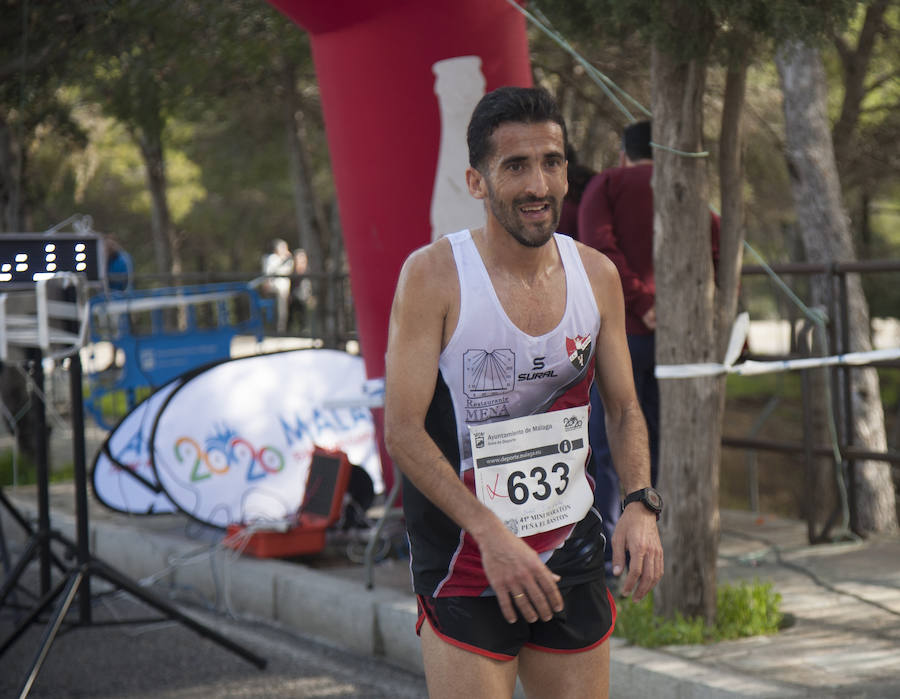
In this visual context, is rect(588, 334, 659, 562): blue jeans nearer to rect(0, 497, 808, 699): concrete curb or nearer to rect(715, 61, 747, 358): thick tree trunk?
rect(715, 61, 747, 358): thick tree trunk

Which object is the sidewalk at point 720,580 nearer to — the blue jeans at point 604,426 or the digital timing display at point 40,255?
the blue jeans at point 604,426

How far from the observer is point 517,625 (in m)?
2.65

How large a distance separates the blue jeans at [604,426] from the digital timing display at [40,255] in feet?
8.33

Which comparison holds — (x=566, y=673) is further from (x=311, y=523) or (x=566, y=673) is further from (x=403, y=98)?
(x=403, y=98)

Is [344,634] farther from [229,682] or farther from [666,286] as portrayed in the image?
[666,286]

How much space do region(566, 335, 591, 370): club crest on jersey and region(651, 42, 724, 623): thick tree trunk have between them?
2.17 meters

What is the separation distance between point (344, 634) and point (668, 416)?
1908 millimetres

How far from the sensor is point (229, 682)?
516cm

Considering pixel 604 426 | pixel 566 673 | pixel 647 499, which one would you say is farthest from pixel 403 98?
pixel 566 673

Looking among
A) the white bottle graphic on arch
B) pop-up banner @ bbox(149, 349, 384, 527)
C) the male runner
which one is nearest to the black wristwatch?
the male runner

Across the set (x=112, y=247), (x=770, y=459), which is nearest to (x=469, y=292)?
(x=112, y=247)

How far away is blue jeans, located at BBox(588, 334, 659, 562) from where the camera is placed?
567 centimetres

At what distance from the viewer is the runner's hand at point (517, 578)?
2377 millimetres

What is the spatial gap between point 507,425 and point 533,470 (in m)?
0.12
